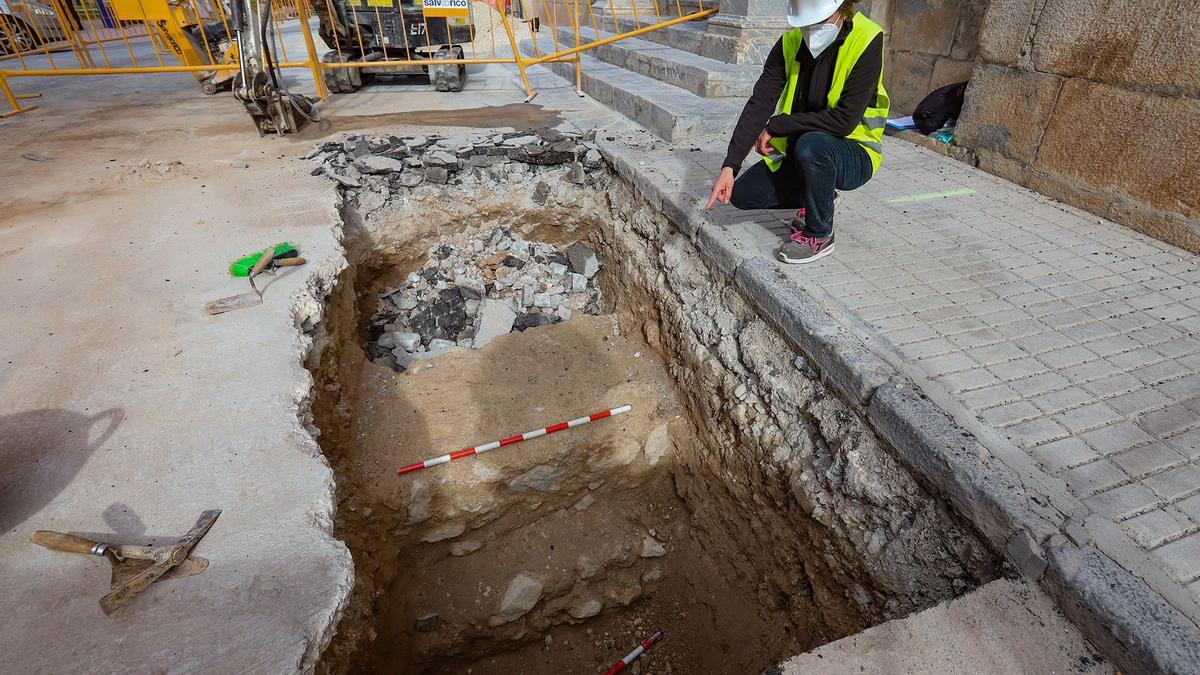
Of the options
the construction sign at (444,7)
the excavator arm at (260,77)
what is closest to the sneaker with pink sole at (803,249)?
the excavator arm at (260,77)

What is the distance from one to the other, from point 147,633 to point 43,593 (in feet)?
1.36

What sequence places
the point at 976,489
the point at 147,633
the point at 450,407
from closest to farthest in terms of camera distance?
the point at 147,633 → the point at 976,489 → the point at 450,407

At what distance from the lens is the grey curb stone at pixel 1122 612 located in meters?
1.46

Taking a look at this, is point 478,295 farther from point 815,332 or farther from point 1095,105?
point 1095,105

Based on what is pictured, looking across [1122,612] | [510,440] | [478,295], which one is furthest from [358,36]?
[1122,612]

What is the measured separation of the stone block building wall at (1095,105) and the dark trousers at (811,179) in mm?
1906

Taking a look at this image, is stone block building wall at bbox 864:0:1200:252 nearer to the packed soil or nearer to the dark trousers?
the dark trousers

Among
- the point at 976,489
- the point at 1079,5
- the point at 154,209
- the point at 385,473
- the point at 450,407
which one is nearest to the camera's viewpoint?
the point at 976,489

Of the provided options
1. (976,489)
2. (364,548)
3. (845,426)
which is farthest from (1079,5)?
(364,548)

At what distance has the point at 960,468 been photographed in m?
1.97

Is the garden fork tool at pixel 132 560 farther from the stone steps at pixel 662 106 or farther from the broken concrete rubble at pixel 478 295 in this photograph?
the stone steps at pixel 662 106

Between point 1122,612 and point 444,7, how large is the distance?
348 inches

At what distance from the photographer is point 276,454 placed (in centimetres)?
229

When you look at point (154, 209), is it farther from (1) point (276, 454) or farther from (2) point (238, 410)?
(1) point (276, 454)
